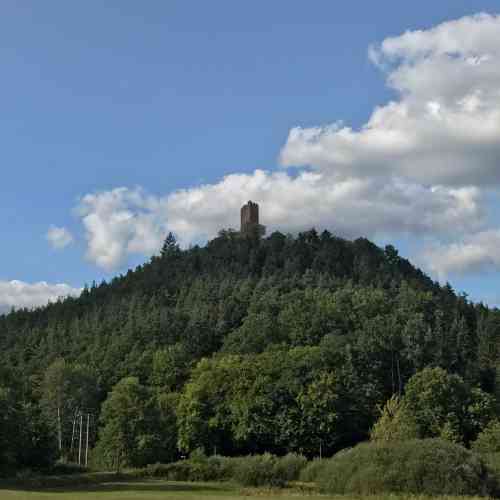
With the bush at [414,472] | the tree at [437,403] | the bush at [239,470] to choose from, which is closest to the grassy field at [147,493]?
the bush at [414,472]

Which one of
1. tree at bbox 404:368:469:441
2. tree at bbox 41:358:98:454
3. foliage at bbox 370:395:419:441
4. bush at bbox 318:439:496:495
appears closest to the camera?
bush at bbox 318:439:496:495

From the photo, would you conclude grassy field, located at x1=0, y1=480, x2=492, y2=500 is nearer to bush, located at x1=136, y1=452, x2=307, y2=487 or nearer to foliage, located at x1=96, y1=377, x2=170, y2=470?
bush, located at x1=136, y1=452, x2=307, y2=487

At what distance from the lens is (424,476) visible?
58.8 meters

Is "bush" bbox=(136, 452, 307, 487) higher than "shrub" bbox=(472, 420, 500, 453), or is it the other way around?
"shrub" bbox=(472, 420, 500, 453)

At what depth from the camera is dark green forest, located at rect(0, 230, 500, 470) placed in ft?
301

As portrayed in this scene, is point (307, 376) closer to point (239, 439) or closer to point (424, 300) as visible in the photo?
point (239, 439)

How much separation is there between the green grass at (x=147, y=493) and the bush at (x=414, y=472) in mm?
3603

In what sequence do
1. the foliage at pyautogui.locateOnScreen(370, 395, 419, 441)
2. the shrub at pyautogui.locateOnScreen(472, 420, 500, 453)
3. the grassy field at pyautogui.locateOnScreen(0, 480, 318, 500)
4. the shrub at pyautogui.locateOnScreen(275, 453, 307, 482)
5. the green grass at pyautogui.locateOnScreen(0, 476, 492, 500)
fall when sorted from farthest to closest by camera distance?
the shrub at pyautogui.locateOnScreen(472, 420, 500, 453)
the foliage at pyautogui.locateOnScreen(370, 395, 419, 441)
the shrub at pyautogui.locateOnScreen(275, 453, 307, 482)
the green grass at pyautogui.locateOnScreen(0, 476, 492, 500)
the grassy field at pyautogui.locateOnScreen(0, 480, 318, 500)

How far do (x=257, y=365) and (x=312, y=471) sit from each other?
32209 mm

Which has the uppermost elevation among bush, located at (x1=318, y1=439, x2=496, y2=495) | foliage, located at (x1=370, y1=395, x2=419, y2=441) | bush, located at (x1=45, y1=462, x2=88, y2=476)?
foliage, located at (x1=370, y1=395, x2=419, y2=441)

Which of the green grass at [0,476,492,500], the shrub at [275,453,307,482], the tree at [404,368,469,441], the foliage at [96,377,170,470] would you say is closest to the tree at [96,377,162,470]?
the foliage at [96,377,170,470]

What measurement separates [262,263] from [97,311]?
42503 millimetres

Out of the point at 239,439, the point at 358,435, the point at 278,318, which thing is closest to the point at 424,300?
the point at 278,318

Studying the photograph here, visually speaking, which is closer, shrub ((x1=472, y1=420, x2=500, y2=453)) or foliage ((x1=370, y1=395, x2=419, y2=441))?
foliage ((x1=370, y1=395, x2=419, y2=441))
